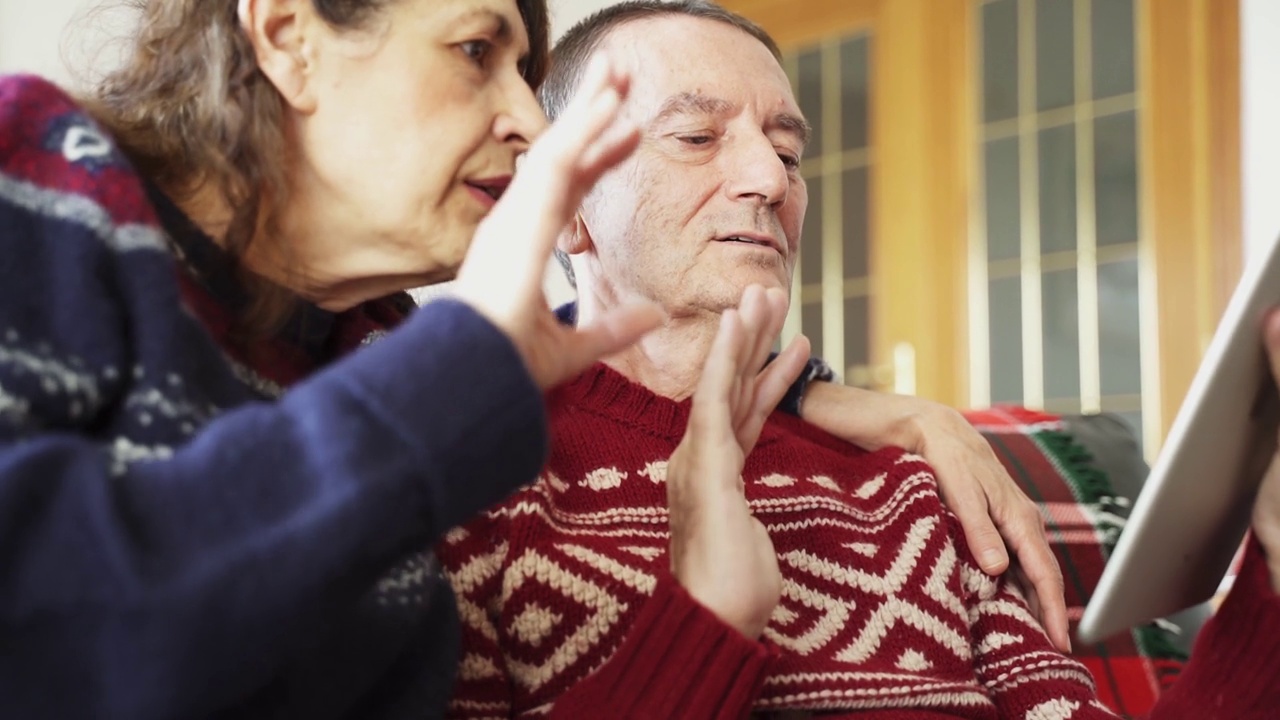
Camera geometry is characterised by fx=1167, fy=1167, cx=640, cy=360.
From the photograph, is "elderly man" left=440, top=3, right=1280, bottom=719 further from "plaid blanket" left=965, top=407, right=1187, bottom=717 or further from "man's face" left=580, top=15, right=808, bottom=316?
"plaid blanket" left=965, top=407, right=1187, bottom=717

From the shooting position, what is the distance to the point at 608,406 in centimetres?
126

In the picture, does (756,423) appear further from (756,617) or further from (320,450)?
(320,450)

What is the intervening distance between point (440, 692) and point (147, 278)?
38 centimetres

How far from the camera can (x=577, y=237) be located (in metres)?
1.42

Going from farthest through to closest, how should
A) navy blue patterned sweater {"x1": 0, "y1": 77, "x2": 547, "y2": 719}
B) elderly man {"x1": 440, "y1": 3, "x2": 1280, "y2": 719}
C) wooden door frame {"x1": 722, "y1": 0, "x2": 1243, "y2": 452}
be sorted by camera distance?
wooden door frame {"x1": 722, "y1": 0, "x2": 1243, "y2": 452} → elderly man {"x1": 440, "y1": 3, "x2": 1280, "y2": 719} → navy blue patterned sweater {"x1": 0, "y1": 77, "x2": 547, "y2": 719}

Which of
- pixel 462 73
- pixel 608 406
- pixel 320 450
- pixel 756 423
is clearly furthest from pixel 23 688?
pixel 608 406

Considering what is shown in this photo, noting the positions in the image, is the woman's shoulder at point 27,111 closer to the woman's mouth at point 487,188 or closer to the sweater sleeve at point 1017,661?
the woman's mouth at point 487,188

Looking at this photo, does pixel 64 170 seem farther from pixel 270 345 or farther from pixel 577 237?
pixel 577 237

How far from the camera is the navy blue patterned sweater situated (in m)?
0.52

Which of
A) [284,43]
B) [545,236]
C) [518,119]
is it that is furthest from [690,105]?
[545,236]

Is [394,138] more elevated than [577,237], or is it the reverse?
[394,138]

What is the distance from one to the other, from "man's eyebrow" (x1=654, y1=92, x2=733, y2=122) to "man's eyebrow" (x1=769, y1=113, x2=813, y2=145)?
0.07 metres

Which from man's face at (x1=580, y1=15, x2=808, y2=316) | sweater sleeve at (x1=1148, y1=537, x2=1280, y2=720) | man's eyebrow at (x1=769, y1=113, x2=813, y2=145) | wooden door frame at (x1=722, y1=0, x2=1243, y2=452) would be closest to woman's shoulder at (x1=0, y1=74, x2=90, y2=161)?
man's face at (x1=580, y1=15, x2=808, y2=316)

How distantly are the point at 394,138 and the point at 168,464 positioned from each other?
34cm
